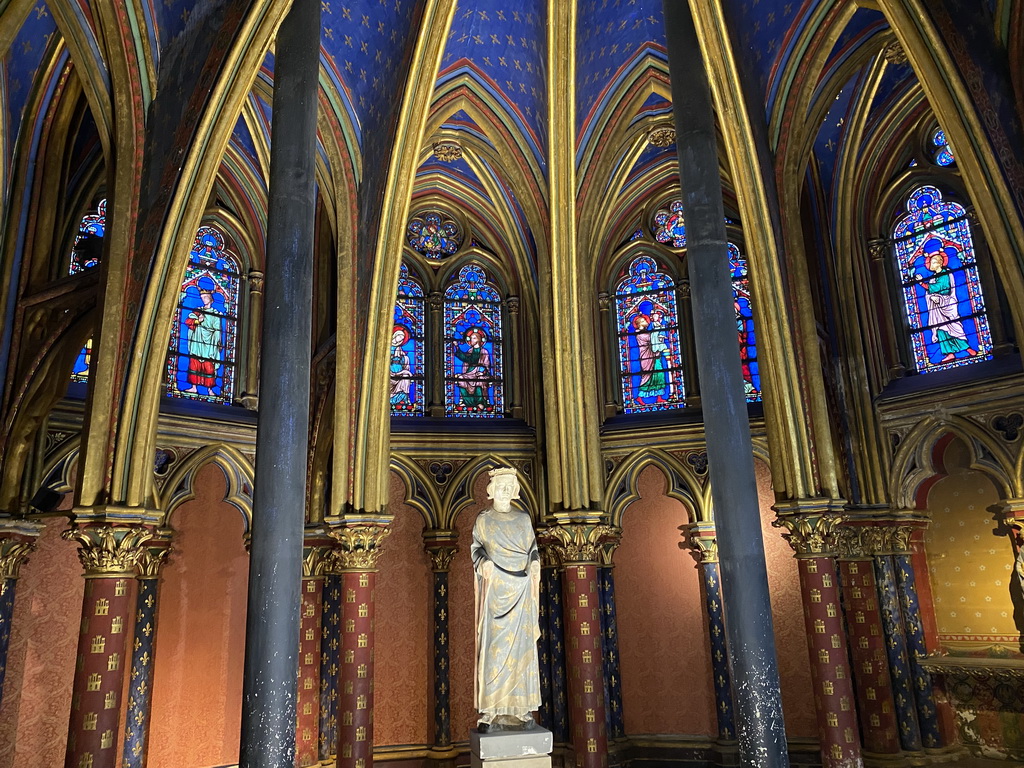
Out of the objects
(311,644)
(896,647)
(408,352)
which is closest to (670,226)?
(408,352)

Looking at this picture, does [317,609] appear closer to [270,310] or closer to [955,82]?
[270,310]

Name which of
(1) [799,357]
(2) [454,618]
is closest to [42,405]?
(2) [454,618]

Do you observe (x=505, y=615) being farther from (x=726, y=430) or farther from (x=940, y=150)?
(x=940, y=150)

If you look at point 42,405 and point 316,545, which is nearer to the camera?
point 42,405

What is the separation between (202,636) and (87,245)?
6367mm

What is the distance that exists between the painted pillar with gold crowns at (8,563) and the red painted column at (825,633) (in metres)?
9.98

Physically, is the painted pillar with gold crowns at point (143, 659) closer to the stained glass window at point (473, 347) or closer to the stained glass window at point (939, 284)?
the stained glass window at point (473, 347)

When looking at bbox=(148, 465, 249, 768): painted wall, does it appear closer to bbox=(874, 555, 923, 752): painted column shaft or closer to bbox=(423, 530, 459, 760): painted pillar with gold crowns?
bbox=(423, 530, 459, 760): painted pillar with gold crowns

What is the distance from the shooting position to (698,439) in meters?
15.6

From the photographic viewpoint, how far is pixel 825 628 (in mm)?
11289

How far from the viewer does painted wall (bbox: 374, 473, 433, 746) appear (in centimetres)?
1484

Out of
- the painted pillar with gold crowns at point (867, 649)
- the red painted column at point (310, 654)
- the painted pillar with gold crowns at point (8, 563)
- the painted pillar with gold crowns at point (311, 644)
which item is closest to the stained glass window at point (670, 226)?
the painted pillar with gold crowns at point (867, 649)

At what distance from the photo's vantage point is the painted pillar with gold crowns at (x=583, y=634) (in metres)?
12.9

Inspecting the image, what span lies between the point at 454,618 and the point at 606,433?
4.25 metres
